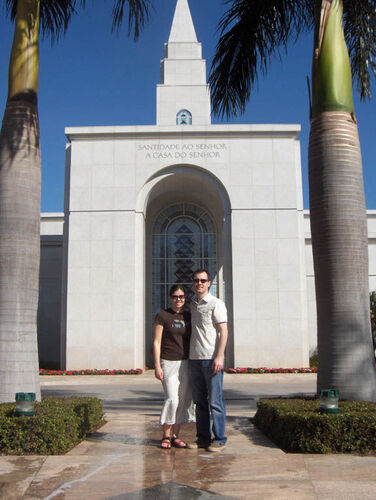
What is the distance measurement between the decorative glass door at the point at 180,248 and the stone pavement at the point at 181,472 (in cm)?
1521

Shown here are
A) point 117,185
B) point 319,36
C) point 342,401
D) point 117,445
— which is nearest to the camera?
point 117,445

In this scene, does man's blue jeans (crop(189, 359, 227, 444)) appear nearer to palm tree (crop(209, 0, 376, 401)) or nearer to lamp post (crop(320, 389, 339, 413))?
lamp post (crop(320, 389, 339, 413))

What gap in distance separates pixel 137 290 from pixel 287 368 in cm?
587

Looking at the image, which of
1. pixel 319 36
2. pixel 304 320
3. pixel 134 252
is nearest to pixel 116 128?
pixel 134 252

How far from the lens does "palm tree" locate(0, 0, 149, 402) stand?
6414 mm

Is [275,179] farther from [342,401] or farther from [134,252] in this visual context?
[342,401]

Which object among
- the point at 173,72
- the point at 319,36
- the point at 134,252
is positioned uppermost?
the point at 173,72

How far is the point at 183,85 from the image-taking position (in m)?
23.9

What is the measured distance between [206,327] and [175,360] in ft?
1.60

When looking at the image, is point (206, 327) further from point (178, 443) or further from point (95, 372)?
point (95, 372)

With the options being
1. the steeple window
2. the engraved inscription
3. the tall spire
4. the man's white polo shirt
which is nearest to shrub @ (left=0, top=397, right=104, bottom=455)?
the man's white polo shirt

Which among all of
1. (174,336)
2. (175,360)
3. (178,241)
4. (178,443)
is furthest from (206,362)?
(178,241)

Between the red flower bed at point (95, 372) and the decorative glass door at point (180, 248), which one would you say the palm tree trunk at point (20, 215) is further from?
the decorative glass door at point (180, 248)

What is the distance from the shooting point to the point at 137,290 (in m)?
18.7
